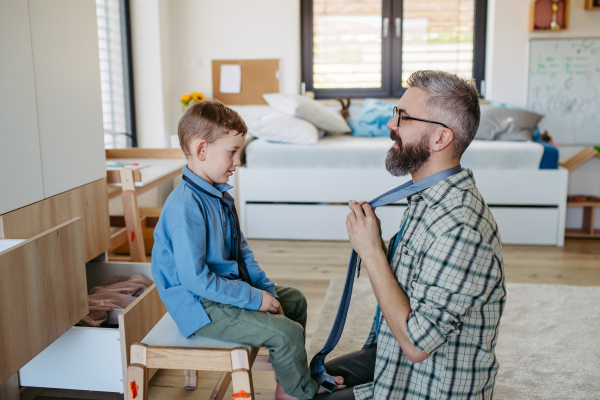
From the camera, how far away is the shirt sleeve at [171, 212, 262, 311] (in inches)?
47.0

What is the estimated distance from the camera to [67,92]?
1.61 metres

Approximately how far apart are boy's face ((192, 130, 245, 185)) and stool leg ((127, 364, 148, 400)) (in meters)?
0.47

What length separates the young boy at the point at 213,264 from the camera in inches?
47.8

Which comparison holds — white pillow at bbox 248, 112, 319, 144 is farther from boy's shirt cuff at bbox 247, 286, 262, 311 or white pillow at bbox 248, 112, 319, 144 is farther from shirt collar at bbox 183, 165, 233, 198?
boy's shirt cuff at bbox 247, 286, 262, 311

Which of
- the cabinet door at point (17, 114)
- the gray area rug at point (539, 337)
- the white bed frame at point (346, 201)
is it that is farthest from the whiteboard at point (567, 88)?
the cabinet door at point (17, 114)

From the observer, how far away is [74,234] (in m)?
1.37

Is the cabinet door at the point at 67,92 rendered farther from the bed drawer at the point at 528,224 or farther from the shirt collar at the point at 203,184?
the bed drawer at the point at 528,224

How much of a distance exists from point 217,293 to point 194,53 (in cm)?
328

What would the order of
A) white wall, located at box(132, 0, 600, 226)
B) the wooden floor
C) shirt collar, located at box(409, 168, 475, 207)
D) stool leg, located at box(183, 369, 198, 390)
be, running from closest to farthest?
1. shirt collar, located at box(409, 168, 475, 207)
2. stool leg, located at box(183, 369, 198, 390)
3. the wooden floor
4. white wall, located at box(132, 0, 600, 226)

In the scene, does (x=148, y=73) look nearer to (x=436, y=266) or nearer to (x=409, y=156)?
(x=409, y=156)

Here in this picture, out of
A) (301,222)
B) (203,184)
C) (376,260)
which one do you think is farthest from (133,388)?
(301,222)

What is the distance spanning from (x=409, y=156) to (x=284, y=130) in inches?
88.6

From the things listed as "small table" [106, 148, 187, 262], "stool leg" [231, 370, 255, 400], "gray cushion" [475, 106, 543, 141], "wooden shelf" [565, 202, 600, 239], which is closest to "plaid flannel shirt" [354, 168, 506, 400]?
"stool leg" [231, 370, 255, 400]

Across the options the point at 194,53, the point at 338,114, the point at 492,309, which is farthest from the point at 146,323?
the point at 194,53
